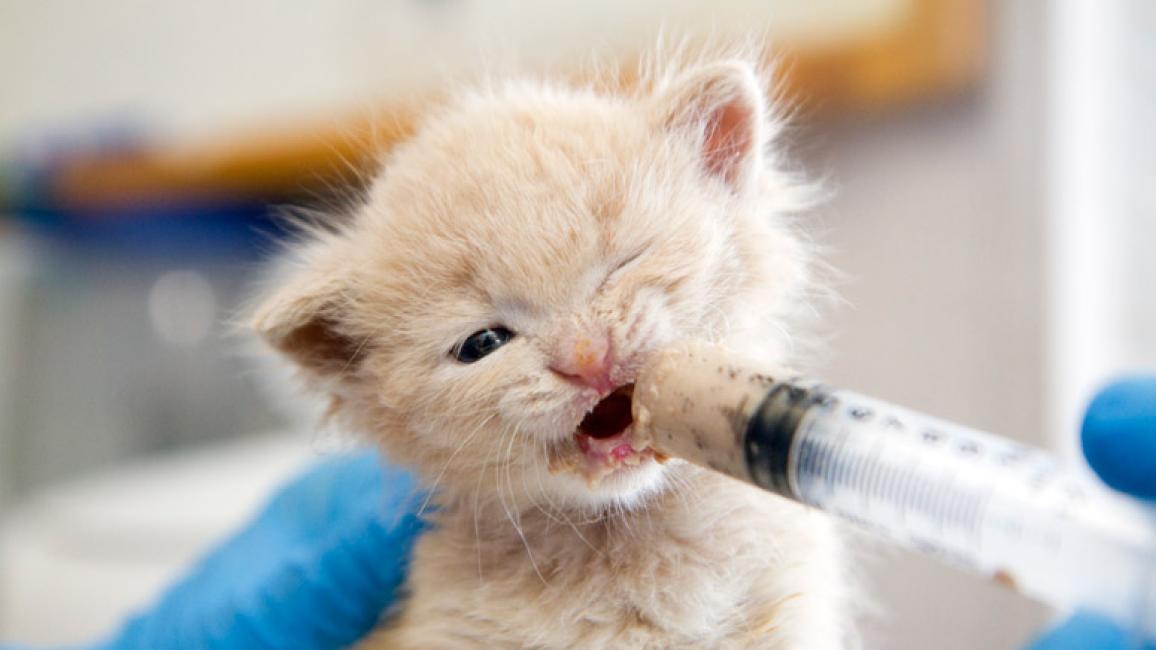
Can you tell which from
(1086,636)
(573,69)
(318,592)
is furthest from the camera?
(573,69)

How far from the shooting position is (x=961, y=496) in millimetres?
595

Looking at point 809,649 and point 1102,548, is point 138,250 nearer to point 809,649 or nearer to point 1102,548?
point 809,649

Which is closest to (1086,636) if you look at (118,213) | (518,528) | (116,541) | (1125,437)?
(1125,437)

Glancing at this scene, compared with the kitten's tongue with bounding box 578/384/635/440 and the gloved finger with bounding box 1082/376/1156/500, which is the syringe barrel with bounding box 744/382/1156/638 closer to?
the gloved finger with bounding box 1082/376/1156/500

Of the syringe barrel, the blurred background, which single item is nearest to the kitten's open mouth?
the syringe barrel

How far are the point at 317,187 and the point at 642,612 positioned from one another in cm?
228

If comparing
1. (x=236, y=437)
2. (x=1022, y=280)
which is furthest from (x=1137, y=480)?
(x=236, y=437)

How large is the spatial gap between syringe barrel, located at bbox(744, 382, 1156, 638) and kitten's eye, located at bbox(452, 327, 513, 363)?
219mm

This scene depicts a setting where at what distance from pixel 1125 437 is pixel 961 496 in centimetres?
13

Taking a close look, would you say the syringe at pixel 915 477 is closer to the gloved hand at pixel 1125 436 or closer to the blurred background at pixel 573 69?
the gloved hand at pixel 1125 436

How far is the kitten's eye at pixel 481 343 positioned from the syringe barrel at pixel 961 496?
0.72 feet

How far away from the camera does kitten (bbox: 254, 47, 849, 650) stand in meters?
0.73

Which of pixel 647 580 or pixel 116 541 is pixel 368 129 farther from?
pixel 116 541

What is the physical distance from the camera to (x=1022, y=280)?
173cm
